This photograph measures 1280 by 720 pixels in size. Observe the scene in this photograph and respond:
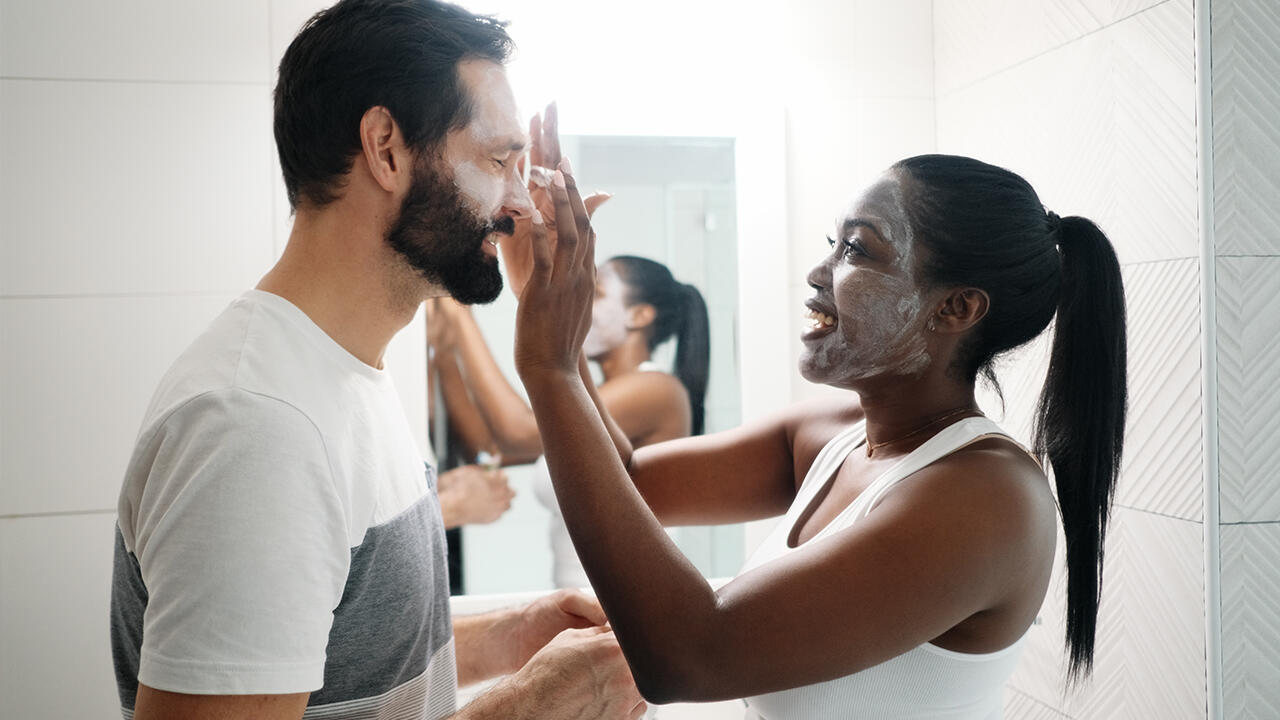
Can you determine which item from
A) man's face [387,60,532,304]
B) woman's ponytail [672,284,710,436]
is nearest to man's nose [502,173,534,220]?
man's face [387,60,532,304]

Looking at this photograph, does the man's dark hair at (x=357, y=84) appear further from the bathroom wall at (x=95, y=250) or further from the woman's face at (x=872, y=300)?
the bathroom wall at (x=95, y=250)

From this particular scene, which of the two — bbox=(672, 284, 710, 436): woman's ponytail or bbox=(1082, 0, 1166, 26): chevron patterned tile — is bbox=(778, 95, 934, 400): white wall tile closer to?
bbox=(672, 284, 710, 436): woman's ponytail

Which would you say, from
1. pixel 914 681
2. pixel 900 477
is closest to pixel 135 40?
pixel 900 477

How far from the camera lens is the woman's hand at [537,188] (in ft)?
3.42

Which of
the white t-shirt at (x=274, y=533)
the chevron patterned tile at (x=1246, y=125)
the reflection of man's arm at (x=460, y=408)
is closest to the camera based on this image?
the white t-shirt at (x=274, y=533)

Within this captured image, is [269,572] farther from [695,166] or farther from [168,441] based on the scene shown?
[695,166]

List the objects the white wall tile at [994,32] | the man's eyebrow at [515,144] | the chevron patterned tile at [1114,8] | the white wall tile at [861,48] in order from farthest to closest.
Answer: the white wall tile at [861,48] < the white wall tile at [994,32] < the chevron patterned tile at [1114,8] < the man's eyebrow at [515,144]

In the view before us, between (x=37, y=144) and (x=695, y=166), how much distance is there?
1.03 meters

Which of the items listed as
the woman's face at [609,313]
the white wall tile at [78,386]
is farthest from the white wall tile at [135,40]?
the woman's face at [609,313]

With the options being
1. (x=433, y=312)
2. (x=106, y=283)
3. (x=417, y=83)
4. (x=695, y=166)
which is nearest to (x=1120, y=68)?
(x=695, y=166)

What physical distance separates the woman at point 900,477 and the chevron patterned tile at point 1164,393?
235 mm

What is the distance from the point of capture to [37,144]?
1445 millimetres

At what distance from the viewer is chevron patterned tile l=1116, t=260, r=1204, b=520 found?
1149 millimetres

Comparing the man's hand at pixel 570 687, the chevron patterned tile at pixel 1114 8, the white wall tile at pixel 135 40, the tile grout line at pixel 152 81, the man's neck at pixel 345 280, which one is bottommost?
the man's hand at pixel 570 687
